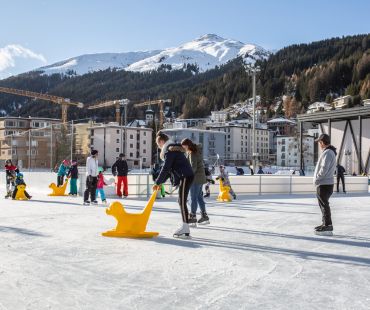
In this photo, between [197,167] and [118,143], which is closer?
[197,167]

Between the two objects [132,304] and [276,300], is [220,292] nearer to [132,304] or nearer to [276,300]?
[276,300]

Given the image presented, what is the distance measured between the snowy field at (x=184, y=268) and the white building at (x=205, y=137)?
7709 centimetres

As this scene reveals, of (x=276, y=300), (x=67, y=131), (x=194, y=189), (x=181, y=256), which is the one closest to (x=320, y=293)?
(x=276, y=300)

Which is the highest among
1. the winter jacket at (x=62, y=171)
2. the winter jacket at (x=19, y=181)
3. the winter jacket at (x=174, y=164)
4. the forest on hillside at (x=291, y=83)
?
the forest on hillside at (x=291, y=83)

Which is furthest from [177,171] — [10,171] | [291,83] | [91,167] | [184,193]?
[291,83]

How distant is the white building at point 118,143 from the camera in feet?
239

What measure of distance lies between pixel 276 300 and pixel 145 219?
318 cm

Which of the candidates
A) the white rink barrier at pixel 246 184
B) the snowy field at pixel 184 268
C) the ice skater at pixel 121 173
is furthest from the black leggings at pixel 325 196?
the white rink barrier at pixel 246 184

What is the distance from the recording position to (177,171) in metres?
5.99

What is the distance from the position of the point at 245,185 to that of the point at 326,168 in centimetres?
941

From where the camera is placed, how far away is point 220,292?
11.2ft

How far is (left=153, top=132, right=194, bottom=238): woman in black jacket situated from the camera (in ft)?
19.4

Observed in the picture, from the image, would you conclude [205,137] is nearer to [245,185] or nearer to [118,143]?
[118,143]

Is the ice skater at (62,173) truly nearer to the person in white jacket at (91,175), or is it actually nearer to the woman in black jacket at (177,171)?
the person in white jacket at (91,175)
